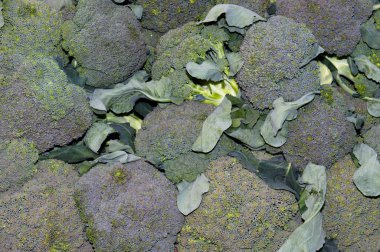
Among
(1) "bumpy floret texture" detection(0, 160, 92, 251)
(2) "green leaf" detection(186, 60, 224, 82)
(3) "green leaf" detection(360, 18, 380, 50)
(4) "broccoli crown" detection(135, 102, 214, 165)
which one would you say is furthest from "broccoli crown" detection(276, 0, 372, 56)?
(1) "bumpy floret texture" detection(0, 160, 92, 251)

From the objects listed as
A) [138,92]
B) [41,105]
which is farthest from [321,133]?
[41,105]

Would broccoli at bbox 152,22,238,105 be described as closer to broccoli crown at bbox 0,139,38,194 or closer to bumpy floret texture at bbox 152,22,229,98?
bumpy floret texture at bbox 152,22,229,98

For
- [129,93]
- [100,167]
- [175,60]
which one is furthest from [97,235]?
[175,60]

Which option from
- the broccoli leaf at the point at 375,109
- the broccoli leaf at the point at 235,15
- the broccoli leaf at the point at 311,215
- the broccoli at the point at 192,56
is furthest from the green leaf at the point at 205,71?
the broccoli leaf at the point at 375,109

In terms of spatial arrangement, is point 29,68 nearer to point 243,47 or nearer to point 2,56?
point 2,56

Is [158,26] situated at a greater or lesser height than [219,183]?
greater
